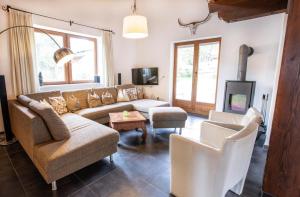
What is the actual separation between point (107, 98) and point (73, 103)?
831mm

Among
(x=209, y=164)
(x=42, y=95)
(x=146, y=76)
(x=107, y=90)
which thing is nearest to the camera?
(x=209, y=164)

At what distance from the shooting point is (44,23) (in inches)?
137

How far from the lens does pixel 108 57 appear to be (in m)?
4.73

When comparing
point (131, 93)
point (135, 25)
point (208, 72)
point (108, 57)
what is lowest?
point (131, 93)

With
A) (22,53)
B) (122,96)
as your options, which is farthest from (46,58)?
(122,96)

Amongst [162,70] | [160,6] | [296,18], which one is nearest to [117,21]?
[160,6]

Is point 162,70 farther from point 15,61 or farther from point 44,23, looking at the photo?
point 15,61

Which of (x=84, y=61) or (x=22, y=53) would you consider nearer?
(x=22, y=53)

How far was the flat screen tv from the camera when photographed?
5.17 meters

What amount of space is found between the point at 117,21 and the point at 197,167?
4.70m

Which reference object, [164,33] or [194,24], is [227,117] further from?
[164,33]

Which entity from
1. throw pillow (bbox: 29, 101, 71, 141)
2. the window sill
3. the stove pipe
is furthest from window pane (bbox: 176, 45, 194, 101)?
throw pillow (bbox: 29, 101, 71, 141)

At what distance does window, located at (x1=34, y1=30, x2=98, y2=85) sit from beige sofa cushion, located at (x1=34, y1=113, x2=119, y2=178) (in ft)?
5.57

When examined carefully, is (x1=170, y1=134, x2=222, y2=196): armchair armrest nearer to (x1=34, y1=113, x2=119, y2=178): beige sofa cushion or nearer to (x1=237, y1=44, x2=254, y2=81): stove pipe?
(x1=34, y1=113, x2=119, y2=178): beige sofa cushion
